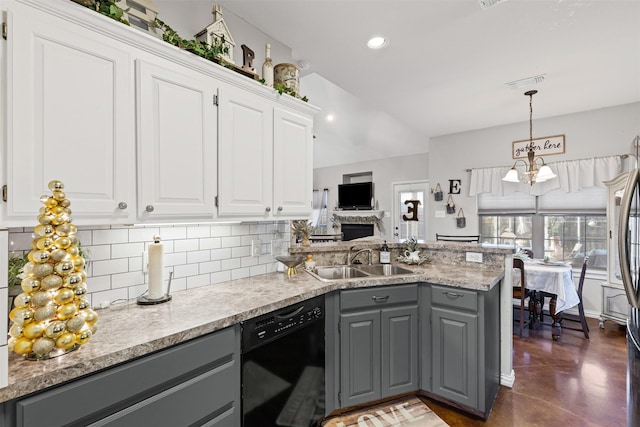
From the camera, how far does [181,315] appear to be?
1.41m

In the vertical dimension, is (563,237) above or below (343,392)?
above

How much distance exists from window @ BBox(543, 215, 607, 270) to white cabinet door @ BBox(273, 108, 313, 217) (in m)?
4.18

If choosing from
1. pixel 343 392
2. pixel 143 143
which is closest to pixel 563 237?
pixel 343 392

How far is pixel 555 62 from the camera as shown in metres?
2.87

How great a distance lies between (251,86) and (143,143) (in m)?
0.79

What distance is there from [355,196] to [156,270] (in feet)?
20.5

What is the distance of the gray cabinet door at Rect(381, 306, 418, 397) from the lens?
216 cm

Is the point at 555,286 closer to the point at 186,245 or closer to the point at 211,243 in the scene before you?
A: the point at 211,243

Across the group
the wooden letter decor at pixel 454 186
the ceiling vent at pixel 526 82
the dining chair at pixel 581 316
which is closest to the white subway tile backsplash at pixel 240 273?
the ceiling vent at pixel 526 82

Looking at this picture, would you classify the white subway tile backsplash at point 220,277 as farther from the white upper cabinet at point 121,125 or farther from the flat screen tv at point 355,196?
the flat screen tv at point 355,196

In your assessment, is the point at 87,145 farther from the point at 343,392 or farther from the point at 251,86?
the point at 343,392

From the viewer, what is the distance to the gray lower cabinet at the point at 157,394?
0.92 meters

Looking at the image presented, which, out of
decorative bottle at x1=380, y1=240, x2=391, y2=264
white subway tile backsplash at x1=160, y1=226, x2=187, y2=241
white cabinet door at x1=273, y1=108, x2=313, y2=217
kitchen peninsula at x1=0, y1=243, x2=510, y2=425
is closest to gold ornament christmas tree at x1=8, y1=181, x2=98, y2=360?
kitchen peninsula at x1=0, y1=243, x2=510, y2=425

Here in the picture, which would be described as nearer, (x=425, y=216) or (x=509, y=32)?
(x=509, y=32)
